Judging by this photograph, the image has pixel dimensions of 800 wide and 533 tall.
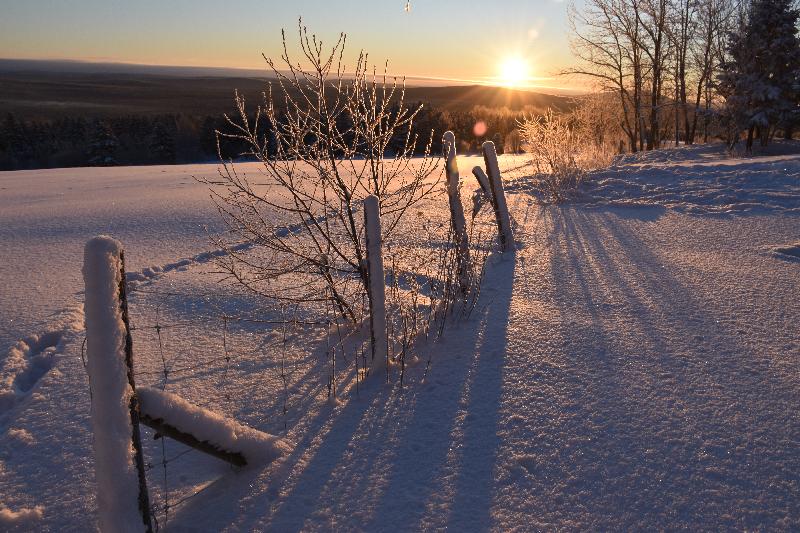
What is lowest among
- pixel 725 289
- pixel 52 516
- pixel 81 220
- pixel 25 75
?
pixel 52 516

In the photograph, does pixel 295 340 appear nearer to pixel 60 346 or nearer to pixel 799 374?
pixel 60 346

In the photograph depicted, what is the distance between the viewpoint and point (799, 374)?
8.29ft

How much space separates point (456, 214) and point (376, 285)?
5.07 ft

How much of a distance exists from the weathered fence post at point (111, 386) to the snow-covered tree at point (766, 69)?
68.2 ft

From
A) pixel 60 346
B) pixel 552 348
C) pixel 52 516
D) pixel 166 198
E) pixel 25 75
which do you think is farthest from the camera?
pixel 25 75

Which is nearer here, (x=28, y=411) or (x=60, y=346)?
(x=28, y=411)

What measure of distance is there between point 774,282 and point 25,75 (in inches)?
6347

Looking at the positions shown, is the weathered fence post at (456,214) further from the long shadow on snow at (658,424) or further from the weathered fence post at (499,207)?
the weathered fence post at (499,207)

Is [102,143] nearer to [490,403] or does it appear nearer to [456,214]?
A: [456,214]

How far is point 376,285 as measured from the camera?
2758 millimetres

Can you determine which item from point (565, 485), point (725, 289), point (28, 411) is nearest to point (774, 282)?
point (725, 289)

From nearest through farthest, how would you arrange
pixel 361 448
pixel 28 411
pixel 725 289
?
pixel 361 448
pixel 28 411
pixel 725 289

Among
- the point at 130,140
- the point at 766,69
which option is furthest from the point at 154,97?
the point at 766,69

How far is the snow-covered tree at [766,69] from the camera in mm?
17594
